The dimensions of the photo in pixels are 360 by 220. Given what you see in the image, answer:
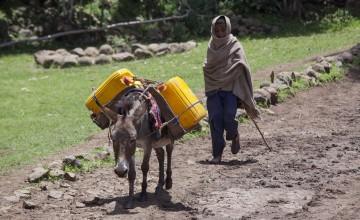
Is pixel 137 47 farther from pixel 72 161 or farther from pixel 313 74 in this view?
pixel 72 161

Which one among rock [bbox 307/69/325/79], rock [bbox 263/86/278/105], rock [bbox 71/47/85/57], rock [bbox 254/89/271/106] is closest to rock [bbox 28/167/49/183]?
rock [bbox 254/89/271/106]

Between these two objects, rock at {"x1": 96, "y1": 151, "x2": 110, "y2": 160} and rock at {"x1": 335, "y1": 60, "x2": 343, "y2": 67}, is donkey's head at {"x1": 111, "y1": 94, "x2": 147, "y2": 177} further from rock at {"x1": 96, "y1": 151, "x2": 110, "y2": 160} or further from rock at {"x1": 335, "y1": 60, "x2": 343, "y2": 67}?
rock at {"x1": 335, "y1": 60, "x2": 343, "y2": 67}

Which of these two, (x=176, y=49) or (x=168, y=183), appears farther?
(x=176, y=49)

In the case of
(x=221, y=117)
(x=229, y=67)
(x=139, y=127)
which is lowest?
(x=221, y=117)

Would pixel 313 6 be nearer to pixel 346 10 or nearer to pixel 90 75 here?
pixel 346 10

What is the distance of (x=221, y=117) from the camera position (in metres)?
9.87

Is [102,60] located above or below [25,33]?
below

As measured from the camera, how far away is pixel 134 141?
751 centimetres

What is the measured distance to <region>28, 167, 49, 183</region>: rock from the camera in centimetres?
880

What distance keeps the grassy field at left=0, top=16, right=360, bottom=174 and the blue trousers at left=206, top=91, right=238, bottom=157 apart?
86.5 inches

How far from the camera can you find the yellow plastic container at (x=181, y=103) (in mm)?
8365

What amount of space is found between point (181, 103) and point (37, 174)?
194cm

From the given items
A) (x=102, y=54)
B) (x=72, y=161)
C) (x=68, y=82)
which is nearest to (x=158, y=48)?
(x=102, y=54)

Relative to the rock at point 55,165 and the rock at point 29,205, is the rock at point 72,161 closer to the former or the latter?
the rock at point 55,165
